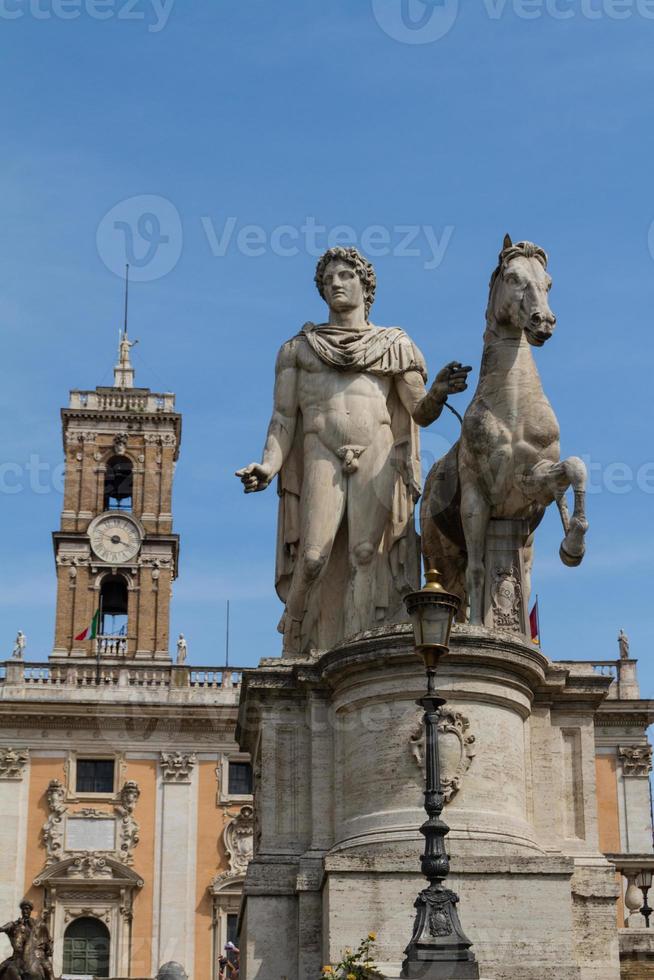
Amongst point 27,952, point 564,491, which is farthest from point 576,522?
point 27,952

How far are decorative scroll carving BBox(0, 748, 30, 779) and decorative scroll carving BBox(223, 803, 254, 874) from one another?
20.9ft

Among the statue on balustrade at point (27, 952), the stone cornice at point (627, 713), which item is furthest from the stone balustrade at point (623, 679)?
the statue on balustrade at point (27, 952)

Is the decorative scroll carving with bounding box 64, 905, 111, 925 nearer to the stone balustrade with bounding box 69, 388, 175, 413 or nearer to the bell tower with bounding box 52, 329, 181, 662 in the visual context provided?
the bell tower with bounding box 52, 329, 181, 662

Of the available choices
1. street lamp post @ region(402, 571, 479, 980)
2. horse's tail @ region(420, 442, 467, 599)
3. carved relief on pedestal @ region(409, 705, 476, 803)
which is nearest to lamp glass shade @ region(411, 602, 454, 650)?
street lamp post @ region(402, 571, 479, 980)

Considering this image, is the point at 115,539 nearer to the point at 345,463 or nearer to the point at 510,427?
the point at 345,463

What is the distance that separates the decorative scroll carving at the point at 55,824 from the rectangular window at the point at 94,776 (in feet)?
1.99

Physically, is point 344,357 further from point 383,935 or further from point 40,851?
point 40,851

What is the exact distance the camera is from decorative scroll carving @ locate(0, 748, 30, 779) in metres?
55.4

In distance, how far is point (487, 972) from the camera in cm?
1278

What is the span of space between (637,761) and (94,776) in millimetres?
16201

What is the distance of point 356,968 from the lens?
38.8 ft

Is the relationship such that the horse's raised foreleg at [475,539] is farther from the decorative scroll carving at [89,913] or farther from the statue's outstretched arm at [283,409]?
the decorative scroll carving at [89,913]

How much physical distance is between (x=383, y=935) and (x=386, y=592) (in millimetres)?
3465

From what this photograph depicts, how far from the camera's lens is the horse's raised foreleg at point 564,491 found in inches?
554
